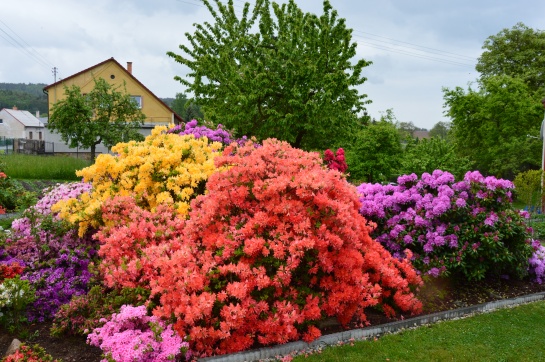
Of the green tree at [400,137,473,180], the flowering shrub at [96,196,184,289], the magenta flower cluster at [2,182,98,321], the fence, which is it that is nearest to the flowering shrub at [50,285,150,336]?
the flowering shrub at [96,196,184,289]

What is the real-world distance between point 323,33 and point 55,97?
28.6 metres

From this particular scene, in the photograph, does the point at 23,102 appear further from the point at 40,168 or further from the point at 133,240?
the point at 133,240

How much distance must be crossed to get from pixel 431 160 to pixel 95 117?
20.0 metres

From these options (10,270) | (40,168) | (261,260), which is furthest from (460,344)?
(40,168)

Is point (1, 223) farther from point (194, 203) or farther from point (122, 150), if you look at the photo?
point (194, 203)

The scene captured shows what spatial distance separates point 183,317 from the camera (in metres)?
4.59

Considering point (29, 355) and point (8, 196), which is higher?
point (8, 196)

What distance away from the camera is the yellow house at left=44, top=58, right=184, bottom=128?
3925 centimetres

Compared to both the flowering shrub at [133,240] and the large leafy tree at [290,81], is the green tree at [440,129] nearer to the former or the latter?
the large leafy tree at [290,81]

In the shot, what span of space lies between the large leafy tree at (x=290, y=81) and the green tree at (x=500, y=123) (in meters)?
9.97

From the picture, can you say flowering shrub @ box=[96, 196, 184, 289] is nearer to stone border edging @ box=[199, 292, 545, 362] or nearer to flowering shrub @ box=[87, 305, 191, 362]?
flowering shrub @ box=[87, 305, 191, 362]

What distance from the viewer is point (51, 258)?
667cm

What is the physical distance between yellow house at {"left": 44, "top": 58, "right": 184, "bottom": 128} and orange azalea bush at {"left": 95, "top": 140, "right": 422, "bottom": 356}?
118 ft

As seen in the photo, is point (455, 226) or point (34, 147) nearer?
point (455, 226)
